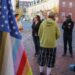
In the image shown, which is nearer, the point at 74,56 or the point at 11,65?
the point at 11,65

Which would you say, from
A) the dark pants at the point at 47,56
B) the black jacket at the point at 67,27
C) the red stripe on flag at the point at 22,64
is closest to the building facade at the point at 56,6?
the black jacket at the point at 67,27

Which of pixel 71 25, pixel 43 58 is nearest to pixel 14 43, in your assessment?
pixel 43 58

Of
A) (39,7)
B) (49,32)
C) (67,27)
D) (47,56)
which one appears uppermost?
(39,7)

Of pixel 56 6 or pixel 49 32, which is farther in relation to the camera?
pixel 56 6

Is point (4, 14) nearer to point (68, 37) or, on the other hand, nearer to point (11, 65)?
point (11, 65)

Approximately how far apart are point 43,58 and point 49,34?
664mm

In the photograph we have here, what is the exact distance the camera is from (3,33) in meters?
1.58

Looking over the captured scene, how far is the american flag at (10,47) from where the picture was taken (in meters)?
1.51

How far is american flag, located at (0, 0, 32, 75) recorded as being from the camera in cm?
151

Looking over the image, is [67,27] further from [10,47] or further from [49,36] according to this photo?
[10,47]

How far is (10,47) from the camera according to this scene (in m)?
1.61

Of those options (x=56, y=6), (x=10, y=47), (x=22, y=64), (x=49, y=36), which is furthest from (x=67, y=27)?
(x=56, y=6)

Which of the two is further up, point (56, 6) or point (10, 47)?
point (56, 6)

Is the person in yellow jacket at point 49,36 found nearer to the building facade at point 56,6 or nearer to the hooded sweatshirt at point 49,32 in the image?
the hooded sweatshirt at point 49,32
